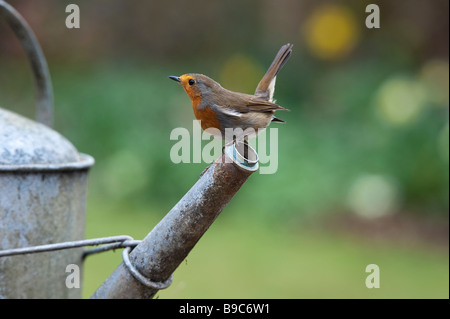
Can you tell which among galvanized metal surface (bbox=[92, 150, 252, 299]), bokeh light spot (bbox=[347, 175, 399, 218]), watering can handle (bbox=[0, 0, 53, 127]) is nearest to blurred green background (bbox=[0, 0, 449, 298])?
bokeh light spot (bbox=[347, 175, 399, 218])

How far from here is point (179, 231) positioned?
4.11ft

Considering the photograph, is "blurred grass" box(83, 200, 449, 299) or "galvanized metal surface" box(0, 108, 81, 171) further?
"blurred grass" box(83, 200, 449, 299)

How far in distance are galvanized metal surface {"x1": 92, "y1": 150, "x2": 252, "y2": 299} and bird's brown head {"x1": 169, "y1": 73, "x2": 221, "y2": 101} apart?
0.50 m

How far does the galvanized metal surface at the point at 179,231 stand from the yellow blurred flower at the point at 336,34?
4.40 meters

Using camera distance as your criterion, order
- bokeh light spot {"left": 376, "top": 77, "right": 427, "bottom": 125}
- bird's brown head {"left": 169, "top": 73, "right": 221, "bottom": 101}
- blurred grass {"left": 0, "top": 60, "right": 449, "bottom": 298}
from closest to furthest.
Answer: bird's brown head {"left": 169, "top": 73, "right": 221, "bottom": 101}
blurred grass {"left": 0, "top": 60, "right": 449, "bottom": 298}
bokeh light spot {"left": 376, "top": 77, "right": 427, "bottom": 125}

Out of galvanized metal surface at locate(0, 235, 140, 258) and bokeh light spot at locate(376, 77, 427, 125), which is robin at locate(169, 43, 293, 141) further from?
bokeh light spot at locate(376, 77, 427, 125)

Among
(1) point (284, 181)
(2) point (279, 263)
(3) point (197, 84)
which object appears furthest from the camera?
(1) point (284, 181)

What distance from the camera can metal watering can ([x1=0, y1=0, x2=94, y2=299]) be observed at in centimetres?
147

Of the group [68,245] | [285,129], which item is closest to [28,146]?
[68,245]

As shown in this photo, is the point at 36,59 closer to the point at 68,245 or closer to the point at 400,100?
the point at 68,245

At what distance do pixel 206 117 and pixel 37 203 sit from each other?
1.81 ft

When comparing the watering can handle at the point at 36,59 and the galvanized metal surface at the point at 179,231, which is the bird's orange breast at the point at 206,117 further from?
the watering can handle at the point at 36,59

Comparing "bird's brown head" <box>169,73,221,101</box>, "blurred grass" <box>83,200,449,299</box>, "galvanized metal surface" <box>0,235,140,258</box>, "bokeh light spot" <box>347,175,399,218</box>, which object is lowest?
"blurred grass" <box>83,200,449,299</box>

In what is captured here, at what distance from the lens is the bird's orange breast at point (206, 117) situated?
1.67 meters
